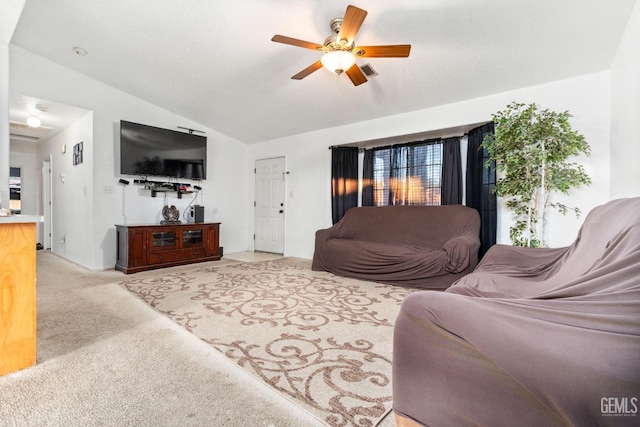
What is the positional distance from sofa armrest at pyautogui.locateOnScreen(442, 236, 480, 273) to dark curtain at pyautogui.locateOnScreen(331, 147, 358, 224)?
6.77 ft

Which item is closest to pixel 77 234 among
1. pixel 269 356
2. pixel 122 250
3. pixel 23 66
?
pixel 122 250

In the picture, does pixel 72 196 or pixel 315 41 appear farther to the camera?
pixel 72 196

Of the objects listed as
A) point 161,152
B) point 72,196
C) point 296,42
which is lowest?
point 72,196

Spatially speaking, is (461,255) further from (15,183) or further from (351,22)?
(15,183)

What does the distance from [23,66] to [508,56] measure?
5747 millimetres

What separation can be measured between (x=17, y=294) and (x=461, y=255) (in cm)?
360

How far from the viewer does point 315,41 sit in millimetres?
3043

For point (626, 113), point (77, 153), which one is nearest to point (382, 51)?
point (626, 113)

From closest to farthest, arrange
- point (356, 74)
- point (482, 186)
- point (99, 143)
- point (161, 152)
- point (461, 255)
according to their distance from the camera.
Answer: point (356, 74) < point (461, 255) < point (482, 186) < point (99, 143) < point (161, 152)

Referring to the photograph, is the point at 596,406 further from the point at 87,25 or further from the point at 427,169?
the point at 87,25

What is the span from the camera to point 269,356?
1.87 m

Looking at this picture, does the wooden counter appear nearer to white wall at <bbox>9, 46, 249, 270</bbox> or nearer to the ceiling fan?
the ceiling fan

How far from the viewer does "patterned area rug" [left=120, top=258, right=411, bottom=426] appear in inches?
59.4

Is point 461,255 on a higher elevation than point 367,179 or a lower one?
lower
